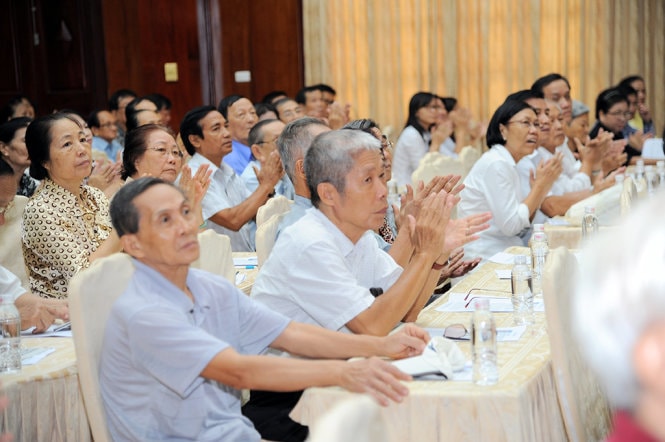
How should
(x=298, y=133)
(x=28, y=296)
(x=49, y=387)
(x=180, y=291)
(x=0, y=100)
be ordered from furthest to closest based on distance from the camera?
(x=0, y=100) → (x=298, y=133) → (x=28, y=296) → (x=49, y=387) → (x=180, y=291)

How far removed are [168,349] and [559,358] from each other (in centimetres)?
92

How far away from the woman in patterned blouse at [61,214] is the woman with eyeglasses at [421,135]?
4787 mm

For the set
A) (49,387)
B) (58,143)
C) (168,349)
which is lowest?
(49,387)

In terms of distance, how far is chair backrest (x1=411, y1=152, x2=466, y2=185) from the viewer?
251 inches

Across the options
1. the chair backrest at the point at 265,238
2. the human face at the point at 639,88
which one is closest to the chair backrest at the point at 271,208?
the chair backrest at the point at 265,238

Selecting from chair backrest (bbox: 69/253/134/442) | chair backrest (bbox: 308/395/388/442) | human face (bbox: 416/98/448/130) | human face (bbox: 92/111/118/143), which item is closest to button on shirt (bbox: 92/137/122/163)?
human face (bbox: 92/111/118/143)

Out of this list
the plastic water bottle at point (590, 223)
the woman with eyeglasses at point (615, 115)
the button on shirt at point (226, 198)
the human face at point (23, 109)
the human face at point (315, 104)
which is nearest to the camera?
the plastic water bottle at point (590, 223)

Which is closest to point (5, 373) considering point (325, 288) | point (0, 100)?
point (325, 288)

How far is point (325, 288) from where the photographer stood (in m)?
2.71

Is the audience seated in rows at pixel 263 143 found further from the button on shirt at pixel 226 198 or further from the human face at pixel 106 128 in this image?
the human face at pixel 106 128

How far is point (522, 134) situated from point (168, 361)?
141 inches

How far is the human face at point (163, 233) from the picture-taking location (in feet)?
→ 7.82

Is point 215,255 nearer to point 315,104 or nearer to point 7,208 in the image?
point 7,208

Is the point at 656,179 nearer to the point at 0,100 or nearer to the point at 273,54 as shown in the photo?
the point at 273,54
